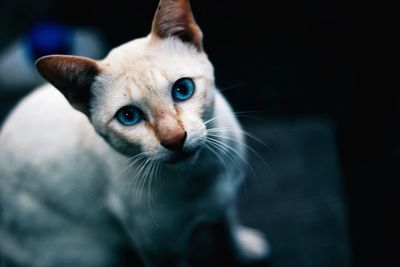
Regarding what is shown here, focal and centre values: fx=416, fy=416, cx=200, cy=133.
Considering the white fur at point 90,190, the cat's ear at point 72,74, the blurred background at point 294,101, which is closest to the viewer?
the cat's ear at point 72,74

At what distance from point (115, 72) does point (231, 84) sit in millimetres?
1245

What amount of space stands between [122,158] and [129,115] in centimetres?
16

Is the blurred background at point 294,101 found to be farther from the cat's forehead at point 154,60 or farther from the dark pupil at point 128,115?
the dark pupil at point 128,115

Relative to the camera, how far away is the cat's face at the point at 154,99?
795 mm

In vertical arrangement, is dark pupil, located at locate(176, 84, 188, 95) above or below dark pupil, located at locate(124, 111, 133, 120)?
above

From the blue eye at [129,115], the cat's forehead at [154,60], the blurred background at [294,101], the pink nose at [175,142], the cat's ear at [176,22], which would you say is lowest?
the blurred background at [294,101]

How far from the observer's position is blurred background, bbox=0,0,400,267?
1389 mm

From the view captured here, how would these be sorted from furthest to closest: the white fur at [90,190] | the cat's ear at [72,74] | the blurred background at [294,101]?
the blurred background at [294,101], the white fur at [90,190], the cat's ear at [72,74]

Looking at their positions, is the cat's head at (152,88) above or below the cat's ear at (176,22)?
below

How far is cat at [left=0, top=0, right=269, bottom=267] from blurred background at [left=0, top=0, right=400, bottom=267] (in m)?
0.18

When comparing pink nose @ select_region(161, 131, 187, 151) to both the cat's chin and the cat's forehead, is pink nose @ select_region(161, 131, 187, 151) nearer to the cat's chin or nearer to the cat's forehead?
the cat's chin

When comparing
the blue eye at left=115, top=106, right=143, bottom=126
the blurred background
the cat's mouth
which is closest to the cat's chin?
the cat's mouth

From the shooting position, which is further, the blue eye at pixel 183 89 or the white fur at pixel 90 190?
the white fur at pixel 90 190

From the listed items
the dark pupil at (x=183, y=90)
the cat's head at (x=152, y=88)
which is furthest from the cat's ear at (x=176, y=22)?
the dark pupil at (x=183, y=90)
